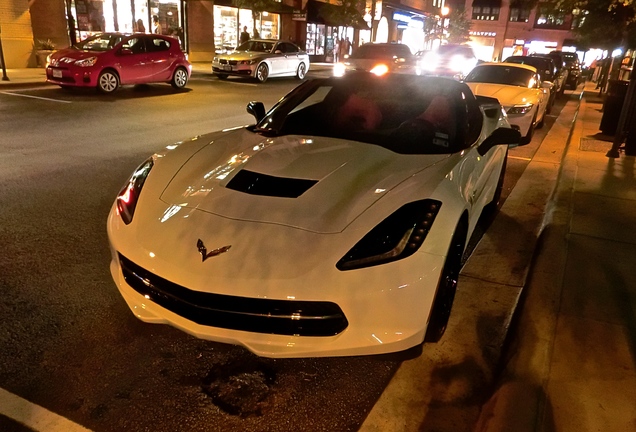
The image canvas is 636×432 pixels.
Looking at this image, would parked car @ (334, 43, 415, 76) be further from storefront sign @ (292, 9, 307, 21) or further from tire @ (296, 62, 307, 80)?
storefront sign @ (292, 9, 307, 21)

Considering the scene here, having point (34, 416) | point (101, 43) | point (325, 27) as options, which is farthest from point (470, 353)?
point (325, 27)

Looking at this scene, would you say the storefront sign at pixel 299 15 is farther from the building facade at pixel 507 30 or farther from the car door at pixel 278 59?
the building facade at pixel 507 30

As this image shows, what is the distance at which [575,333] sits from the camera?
131 inches

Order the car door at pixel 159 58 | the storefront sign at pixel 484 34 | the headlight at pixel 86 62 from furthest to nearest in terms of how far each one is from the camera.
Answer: the storefront sign at pixel 484 34 < the car door at pixel 159 58 < the headlight at pixel 86 62

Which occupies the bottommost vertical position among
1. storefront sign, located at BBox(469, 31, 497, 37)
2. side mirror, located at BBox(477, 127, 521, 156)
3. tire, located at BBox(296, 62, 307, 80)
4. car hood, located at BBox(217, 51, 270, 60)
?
tire, located at BBox(296, 62, 307, 80)

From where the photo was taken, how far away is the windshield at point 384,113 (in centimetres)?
398

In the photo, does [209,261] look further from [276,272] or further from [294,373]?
[294,373]

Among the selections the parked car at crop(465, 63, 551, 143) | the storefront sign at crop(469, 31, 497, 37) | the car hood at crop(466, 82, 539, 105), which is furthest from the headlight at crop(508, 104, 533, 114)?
the storefront sign at crop(469, 31, 497, 37)

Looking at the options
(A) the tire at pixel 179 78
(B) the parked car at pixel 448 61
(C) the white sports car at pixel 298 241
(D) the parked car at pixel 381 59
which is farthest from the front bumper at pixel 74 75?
(C) the white sports car at pixel 298 241

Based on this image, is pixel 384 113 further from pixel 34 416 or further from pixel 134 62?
pixel 134 62

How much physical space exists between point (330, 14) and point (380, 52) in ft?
57.7

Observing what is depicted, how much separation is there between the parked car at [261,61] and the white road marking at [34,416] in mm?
17894

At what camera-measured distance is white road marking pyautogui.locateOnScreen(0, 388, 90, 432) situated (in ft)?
8.16

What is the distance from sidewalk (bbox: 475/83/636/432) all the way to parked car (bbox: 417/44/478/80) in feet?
46.7
